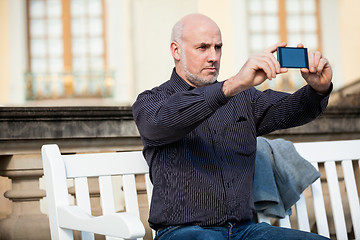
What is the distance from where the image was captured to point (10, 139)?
203cm

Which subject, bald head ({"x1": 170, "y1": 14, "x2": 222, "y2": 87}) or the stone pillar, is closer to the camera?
bald head ({"x1": 170, "y1": 14, "x2": 222, "y2": 87})

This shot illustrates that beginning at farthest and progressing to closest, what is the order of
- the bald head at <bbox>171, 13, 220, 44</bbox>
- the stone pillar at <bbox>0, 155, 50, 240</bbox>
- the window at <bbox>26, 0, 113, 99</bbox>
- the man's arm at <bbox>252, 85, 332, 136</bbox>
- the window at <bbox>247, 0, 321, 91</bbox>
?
the window at <bbox>247, 0, 321, 91</bbox>, the window at <bbox>26, 0, 113, 99</bbox>, the stone pillar at <bbox>0, 155, 50, 240</bbox>, the bald head at <bbox>171, 13, 220, 44</bbox>, the man's arm at <bbox>252, 85, 332, 136</bbox>

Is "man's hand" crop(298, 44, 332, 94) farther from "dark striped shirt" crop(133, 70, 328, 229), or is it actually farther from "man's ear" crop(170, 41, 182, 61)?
"man's ear" crop(170, 41, 182, 61)

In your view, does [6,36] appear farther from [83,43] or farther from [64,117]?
[64,117]

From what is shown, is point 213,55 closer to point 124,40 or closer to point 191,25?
point 191,25

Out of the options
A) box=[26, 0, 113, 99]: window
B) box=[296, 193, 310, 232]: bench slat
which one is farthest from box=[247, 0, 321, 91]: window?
box=[296, 193, 310, 232]: bench slat

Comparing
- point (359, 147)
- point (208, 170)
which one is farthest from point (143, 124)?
point (359, 147)

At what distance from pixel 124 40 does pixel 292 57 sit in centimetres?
710

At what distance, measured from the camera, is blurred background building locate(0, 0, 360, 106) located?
8172mm

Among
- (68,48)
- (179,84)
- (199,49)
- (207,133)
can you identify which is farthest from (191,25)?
(68,48)

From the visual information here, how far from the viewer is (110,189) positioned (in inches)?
68.2

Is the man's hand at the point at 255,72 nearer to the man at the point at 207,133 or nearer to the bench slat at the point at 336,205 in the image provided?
the man at the point at 207,133

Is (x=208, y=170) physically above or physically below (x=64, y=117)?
below

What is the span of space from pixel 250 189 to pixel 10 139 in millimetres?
908
